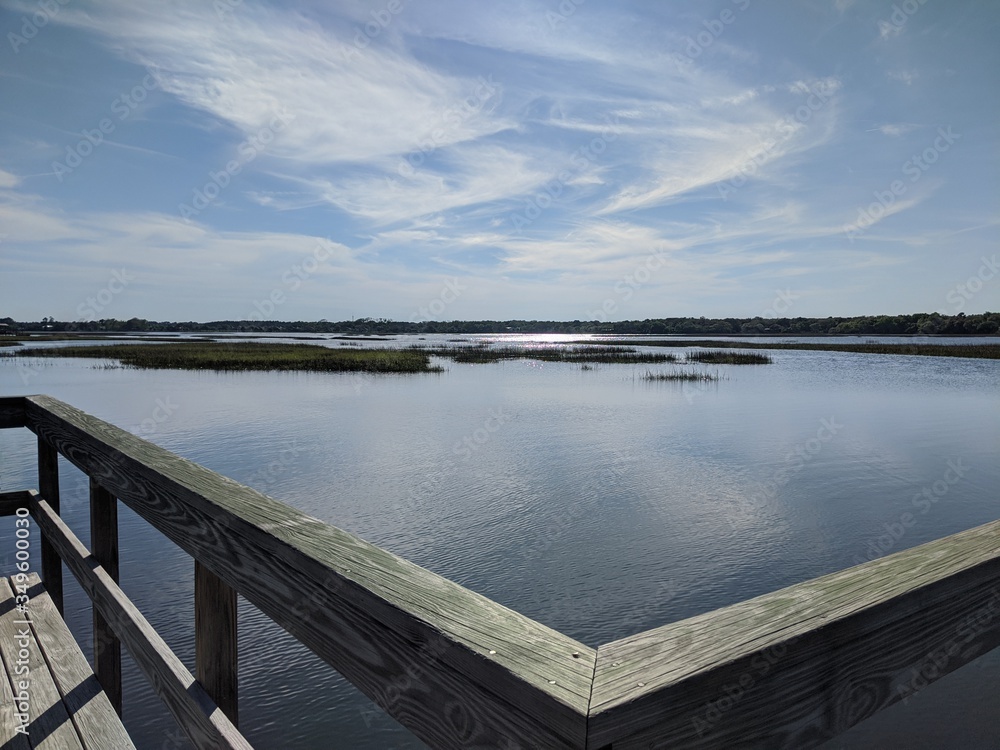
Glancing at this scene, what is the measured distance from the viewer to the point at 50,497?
11.1 feet

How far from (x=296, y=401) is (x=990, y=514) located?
19825 millimetres

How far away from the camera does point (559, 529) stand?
8.94m

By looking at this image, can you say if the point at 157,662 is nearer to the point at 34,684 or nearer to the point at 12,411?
the point at 34,684

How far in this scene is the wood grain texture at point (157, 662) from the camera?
1.54 metres

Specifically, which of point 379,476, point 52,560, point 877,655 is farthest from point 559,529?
point 877,655

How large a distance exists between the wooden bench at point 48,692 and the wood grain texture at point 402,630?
1084 mm

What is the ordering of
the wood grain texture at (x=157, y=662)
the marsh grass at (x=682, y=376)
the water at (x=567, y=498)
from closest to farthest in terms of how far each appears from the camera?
1. the wood grain texture at (x=157, y=662)
2. the water at (x=567, y=498)
3. the marsh grass at (x=682, y=376)

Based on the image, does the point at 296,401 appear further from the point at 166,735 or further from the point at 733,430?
the point at 166,735

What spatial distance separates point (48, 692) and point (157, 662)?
1.07 meters

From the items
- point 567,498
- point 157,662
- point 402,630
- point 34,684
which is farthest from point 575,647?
point 567,498

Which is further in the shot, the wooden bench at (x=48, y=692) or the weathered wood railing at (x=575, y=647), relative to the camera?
the wooden bench at (x=48, y=692)

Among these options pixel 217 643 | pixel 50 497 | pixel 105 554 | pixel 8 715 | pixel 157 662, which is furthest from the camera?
pixel 50 497

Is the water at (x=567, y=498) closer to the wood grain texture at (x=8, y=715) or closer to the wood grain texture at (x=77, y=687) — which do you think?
the wood grain texture at (x=77, y=687)

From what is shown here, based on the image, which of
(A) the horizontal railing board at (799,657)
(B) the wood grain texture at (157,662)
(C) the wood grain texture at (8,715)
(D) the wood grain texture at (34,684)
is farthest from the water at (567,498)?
(A) the horizontal railing board at (799,657)
